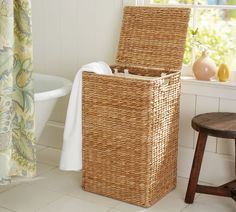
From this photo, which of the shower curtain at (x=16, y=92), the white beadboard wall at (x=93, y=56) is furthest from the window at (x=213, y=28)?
the shower curtain at (x=16, y=92)

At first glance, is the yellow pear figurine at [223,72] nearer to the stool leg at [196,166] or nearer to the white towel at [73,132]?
the stool leg at [196,166]

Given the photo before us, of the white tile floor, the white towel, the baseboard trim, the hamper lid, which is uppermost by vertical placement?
the hamper lid

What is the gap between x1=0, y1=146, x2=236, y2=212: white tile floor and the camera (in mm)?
2486

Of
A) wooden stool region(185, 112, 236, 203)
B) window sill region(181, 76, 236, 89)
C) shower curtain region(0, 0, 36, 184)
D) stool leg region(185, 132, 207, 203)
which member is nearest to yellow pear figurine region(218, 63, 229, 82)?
window sill region(181, 76, 236, 89)

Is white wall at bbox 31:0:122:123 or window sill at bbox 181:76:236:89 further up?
white wall at bbox 31:0:122:123

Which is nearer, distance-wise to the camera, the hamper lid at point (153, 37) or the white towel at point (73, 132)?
the white towel at point (73, 132)

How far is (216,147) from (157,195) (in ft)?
1.66

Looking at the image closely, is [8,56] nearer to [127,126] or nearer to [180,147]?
[127,126]

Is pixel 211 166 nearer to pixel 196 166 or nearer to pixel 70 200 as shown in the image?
pixel 196 166

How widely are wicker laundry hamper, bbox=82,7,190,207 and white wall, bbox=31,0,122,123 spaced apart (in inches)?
9.3

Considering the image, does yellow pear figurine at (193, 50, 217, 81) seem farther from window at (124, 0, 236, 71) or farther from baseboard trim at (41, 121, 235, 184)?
baseboard trim at (41, 121, 235, 184)

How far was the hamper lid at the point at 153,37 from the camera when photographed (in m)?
2.71

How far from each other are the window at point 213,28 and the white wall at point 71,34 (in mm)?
420

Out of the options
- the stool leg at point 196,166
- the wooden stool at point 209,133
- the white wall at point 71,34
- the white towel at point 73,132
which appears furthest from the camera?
the white wall at point 71,34
